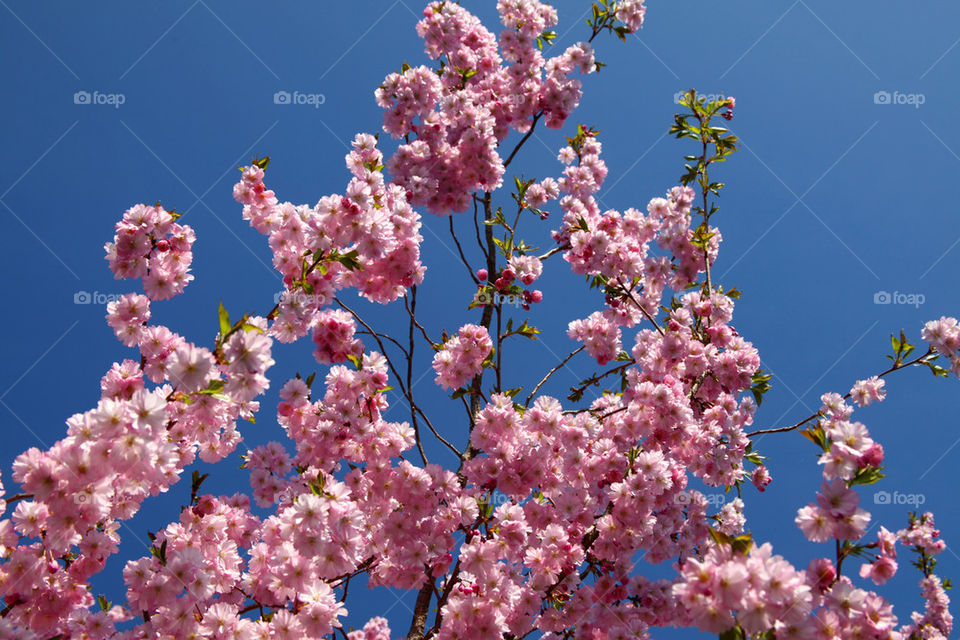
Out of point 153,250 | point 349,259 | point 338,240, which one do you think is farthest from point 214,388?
point 153,250

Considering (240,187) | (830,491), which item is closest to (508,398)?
(830,491)

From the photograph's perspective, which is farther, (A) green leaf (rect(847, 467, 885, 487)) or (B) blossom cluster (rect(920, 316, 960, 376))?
(B) blossom cluster (rect(920, 316, 960, 376))

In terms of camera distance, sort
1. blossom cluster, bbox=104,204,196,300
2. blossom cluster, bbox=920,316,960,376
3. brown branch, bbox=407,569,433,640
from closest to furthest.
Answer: blossom cluster, bbox=104,204,196,300, brown branch, bbox=407,569,433,640, blossom cluster, bbox=920,316,960,376

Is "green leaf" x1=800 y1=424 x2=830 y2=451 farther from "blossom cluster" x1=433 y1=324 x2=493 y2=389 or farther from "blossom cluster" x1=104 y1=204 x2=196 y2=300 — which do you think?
"blossom cluster" x1=104 y1=204 x2=196 y2=300

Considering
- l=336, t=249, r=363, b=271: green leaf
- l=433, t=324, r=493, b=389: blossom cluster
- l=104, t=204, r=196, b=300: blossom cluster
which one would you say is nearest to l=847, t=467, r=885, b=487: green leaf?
l=336, t=249, r=363, b=271: green leaf

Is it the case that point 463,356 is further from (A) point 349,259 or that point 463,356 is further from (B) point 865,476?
(B) point 865,476

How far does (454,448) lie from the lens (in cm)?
535

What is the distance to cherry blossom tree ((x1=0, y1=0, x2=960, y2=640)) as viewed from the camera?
2523mm

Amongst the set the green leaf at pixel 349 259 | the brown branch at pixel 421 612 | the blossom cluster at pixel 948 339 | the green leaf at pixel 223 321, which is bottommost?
the brown branch at pixel 421 612

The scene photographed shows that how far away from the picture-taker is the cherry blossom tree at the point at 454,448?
252cm

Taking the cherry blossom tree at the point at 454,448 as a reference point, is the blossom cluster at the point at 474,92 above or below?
above

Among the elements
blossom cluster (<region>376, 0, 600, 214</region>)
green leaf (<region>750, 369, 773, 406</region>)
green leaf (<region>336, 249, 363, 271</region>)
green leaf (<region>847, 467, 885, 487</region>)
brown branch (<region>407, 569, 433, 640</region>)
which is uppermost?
blossom cluster (<region>376, 0, 600, 214</region>)

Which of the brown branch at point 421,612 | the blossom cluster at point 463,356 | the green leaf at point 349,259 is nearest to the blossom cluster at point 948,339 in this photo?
the blossom cluster at point 463,356

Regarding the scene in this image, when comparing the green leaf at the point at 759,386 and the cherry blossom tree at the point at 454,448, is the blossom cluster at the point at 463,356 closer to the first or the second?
the cherry blossom tree at the point at 454,448
